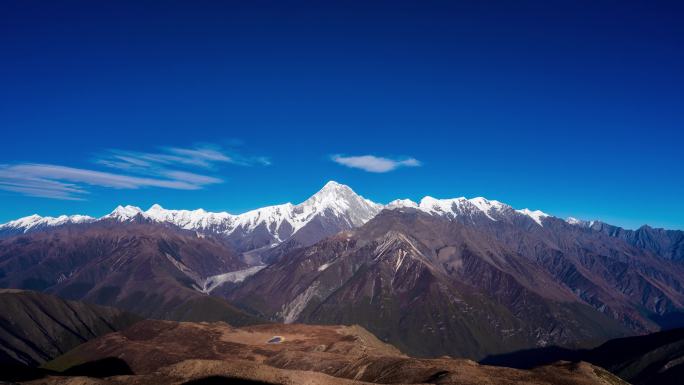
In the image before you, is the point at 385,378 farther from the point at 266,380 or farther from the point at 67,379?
the point at 67,379

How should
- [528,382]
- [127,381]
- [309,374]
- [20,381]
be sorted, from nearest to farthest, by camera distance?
1. [528,382]
2. [309,374]
3. [127,381]
4. [20,381]

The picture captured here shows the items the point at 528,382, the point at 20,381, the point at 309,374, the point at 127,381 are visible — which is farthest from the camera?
the point at 20,381

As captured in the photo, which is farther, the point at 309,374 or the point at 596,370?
the point at 596,370

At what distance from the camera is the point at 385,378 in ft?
655

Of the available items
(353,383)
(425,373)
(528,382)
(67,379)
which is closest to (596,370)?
(528,382)

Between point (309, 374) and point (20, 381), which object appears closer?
point (309, 374)

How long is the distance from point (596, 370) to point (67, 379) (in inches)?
7078

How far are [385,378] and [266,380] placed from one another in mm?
51356

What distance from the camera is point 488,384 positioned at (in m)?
160

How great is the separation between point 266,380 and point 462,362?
74.2 m

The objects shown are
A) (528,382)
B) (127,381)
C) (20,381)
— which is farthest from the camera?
(20,381)

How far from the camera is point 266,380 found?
167 metres

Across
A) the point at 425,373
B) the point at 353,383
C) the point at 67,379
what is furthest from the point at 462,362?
the point at 67,379

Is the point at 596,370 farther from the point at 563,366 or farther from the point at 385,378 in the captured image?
the point at 385,378
